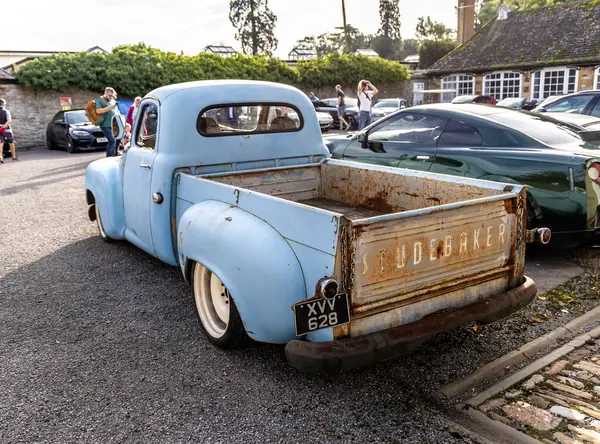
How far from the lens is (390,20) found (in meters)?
82.8

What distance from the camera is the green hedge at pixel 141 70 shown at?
66.0ft

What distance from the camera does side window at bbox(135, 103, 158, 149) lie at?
4.78 metres

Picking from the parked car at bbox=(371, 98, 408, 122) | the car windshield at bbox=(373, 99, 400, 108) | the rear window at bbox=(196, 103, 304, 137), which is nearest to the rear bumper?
the rear window at bbox=(196, 103, 304, 137)

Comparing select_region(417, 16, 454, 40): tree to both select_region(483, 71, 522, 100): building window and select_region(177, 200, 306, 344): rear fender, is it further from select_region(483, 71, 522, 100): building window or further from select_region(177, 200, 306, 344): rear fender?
select_region(177, 200, 306, 344): rear fender

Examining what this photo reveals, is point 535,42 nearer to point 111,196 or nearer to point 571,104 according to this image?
point 571,104

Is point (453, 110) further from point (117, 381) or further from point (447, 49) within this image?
point (447, 49)

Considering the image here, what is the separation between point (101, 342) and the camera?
3797 millimetres

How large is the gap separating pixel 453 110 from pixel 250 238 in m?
3.92

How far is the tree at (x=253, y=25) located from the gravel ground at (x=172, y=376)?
58090mm

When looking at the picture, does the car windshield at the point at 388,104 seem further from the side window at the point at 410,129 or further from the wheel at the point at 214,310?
the wheel at the point at 214,310

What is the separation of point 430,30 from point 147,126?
100879mm

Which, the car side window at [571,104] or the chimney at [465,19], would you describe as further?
the chimney at [465,19]

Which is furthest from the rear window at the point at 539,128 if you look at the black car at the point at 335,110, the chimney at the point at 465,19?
the chimney at the point at 465,19

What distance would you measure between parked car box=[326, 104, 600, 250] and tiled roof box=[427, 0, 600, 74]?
946 inches
